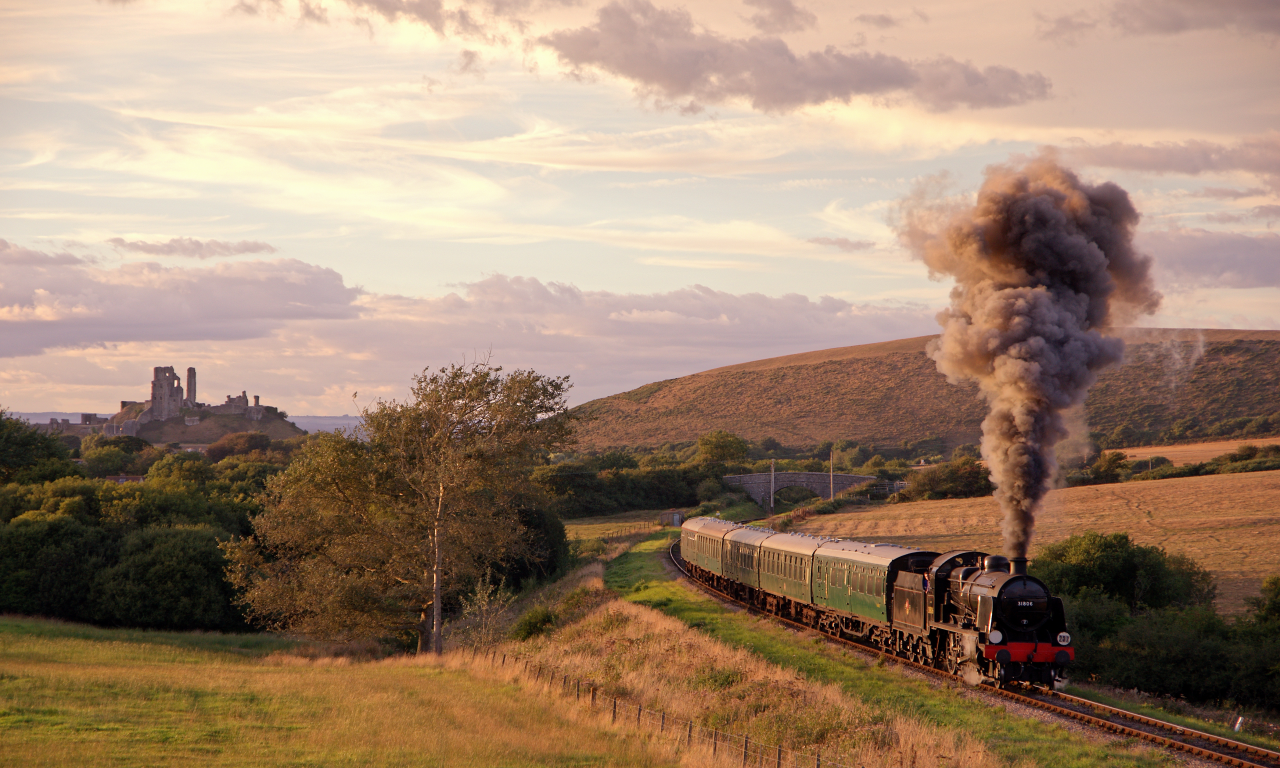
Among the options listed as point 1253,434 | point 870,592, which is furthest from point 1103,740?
point 1253,434

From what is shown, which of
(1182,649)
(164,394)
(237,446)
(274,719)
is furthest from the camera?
(164,394)

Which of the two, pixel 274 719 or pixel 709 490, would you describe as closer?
pixel 274 719

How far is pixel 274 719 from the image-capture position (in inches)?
892

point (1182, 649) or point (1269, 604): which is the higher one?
point (1269, 604)

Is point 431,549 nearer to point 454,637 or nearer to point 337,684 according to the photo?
point 454,637

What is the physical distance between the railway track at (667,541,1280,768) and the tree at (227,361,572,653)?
60.7ft

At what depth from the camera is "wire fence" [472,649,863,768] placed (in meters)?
18.0

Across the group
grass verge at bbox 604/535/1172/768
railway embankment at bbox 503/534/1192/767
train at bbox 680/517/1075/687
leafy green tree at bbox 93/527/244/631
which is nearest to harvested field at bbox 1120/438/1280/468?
train at bbox 680/517/1075/687

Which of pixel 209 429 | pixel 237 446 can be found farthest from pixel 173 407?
pixel 237 446

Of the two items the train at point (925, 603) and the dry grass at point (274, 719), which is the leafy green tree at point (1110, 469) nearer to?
the train at point (925, 603)

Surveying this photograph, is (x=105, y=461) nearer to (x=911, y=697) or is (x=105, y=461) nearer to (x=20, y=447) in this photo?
(x=20, y=447)

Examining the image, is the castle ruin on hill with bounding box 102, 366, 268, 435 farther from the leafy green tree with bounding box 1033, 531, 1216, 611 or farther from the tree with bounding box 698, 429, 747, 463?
the leafy green tree with bounding box 1033, 531, 1216, 611

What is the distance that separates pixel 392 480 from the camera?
37625 millimetres

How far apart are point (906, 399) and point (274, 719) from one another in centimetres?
12785
